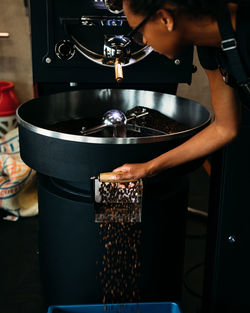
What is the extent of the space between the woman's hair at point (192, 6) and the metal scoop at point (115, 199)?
1.40ft

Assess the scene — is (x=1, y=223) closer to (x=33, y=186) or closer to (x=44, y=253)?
(x=33, y=186)

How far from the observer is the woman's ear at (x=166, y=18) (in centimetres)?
92

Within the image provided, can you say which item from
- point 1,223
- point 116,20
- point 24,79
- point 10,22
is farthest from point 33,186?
point 116,20

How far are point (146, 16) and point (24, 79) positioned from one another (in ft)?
7.43

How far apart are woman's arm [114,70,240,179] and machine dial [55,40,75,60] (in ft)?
1.61

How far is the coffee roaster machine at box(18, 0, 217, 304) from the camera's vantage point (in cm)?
125

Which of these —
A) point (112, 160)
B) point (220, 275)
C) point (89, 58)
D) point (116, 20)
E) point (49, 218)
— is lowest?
point (220, 275)

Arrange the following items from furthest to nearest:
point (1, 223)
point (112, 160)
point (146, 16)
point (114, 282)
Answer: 1. point (1, 223)
2. point (114, 282)
3. point (112, 160)
4. point (146, 16)

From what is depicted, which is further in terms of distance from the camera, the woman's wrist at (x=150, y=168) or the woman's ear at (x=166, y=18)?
the woman's wrist at (x=150, y=168)

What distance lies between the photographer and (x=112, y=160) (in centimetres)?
123

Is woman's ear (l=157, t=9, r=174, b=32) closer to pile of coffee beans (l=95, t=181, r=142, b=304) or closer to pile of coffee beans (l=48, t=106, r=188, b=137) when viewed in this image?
pile of coffee beans (l=95, t=181, r=142, b=304)

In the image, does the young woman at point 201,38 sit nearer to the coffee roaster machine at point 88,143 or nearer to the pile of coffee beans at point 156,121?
the coffee roaster machine at point 88,143

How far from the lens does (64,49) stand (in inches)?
58.6

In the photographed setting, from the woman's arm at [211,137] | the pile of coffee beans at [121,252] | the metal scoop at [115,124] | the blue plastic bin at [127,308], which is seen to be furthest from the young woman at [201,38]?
the blue plastic bin at [127,308]
